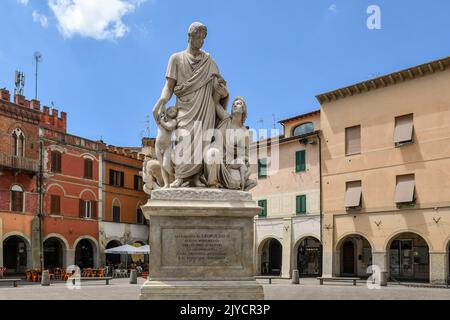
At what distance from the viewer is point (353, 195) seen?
41.3 meters

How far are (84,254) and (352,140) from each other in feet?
83.3

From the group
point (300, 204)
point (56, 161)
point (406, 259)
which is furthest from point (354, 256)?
point (56, 161)

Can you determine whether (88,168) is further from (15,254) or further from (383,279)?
(383,279)

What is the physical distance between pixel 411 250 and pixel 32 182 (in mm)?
27856

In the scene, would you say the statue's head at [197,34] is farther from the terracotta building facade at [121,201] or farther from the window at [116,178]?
the window at [116,178]

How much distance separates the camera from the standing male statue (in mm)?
10836

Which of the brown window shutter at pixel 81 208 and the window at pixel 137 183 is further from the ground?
the window at pixel 137 183

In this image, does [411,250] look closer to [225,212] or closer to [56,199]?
[56,199]

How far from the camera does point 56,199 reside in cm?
4884

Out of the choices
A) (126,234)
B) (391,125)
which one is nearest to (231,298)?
(391,125)

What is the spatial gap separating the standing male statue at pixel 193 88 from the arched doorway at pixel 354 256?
3321cm

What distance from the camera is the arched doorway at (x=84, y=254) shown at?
5228 centimetres

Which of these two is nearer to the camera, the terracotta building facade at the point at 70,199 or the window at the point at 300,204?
the window at the point at 300,204

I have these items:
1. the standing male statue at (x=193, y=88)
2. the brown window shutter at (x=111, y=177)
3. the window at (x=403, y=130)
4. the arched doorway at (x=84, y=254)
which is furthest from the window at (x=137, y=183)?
the standing male statue at (x=193, y=88)
